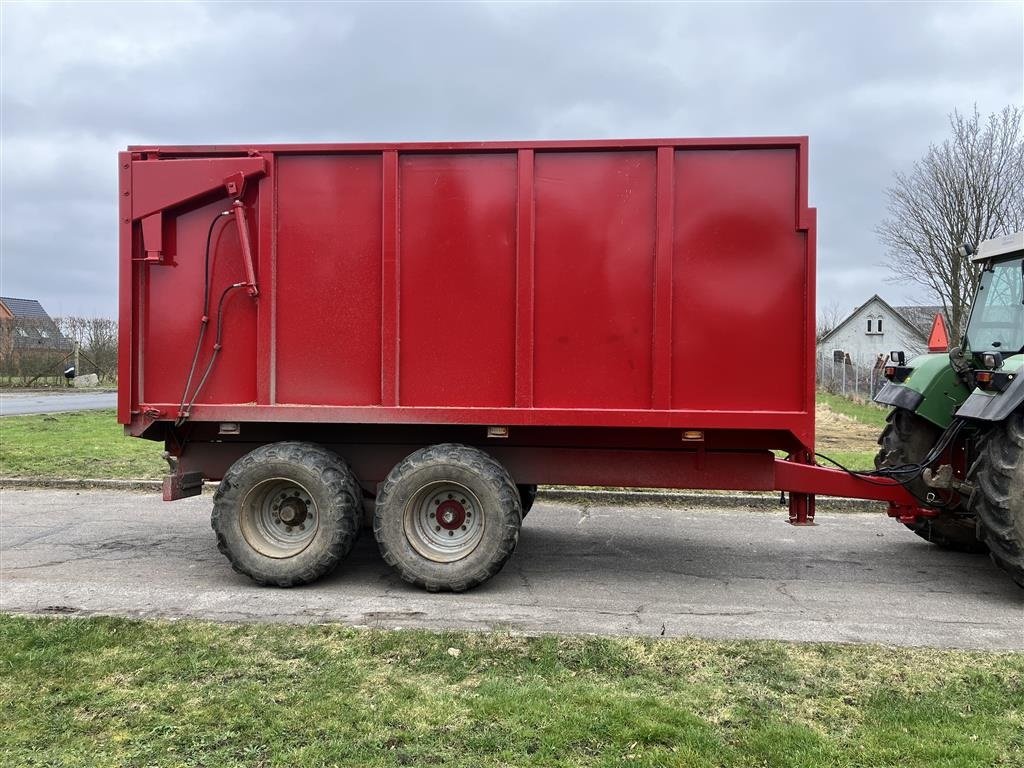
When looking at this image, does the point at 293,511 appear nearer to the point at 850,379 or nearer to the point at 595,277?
the point at 595,277

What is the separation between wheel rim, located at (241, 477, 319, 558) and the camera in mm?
5676

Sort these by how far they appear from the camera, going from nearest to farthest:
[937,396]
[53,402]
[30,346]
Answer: [937,396]
[53,402]
[30,346]

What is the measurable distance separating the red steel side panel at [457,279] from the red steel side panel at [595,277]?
0.24 metres

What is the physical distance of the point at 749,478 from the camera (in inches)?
223

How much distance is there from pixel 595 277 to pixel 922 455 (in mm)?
3274

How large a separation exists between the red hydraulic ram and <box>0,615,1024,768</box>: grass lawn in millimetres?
1597

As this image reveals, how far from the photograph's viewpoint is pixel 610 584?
5.76 m

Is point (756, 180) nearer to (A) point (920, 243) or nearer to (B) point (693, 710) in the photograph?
(B) point (693, 710)

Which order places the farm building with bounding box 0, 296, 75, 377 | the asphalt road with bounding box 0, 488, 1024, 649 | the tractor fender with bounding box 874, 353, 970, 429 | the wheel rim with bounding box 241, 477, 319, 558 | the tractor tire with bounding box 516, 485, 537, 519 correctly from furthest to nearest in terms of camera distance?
the farm building with bounding box 0, 296, 75, 377 < the tractor tire with bounding box 516, 485, 537, 519 < the tractor fender with bounding box 874, 353, 970, 429 < the wheel rim with bounding box 241, 477, 319, 558 < the asphalt road with bounding box 0, 488, 1024, 649

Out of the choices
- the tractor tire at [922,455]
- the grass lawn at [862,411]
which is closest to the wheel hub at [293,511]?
the tractor tire at [922,455]

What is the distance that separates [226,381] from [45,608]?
1863 mm

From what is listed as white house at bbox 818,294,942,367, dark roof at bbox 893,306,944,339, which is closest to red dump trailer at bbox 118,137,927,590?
dark roof at bbox 893,306,944,339

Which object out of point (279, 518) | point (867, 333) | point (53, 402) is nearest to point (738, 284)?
point (279, 518)

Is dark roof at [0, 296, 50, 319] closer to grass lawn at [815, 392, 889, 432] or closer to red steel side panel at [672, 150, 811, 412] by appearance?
grass lawn at [815, 392, 889, 432]
